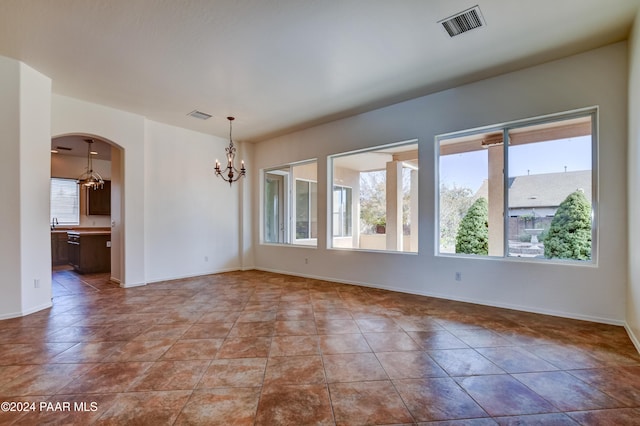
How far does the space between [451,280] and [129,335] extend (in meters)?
4.25

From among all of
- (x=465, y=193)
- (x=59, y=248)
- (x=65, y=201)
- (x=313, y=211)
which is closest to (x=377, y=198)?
(x=313, y=211)

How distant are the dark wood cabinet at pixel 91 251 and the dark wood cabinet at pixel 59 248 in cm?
105

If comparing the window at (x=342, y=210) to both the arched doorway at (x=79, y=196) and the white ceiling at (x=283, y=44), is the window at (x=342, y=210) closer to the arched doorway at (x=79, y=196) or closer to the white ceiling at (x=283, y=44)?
the white ceiling at (x=283, y=44)

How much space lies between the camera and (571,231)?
3688 mm

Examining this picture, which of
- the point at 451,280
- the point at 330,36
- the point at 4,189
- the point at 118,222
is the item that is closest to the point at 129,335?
the point at 4,189

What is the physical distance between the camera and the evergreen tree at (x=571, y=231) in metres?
3.60

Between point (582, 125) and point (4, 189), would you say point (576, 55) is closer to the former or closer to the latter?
point (582, 125)

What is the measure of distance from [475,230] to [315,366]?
3243 millimetres

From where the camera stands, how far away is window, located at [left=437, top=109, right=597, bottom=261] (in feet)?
12.0

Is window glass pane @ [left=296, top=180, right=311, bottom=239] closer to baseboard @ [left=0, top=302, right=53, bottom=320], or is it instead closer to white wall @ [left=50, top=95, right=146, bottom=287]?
white wall @ [left=50, top=95, right=146, bottom=287]

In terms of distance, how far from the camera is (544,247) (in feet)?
12.7

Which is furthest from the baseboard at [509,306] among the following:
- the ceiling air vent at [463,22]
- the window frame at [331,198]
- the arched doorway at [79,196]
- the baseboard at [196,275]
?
the arched doorway at [79,196]

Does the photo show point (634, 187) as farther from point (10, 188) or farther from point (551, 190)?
point (10, 188)

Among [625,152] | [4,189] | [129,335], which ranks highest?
[625,152]
